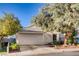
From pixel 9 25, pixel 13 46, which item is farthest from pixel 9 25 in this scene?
pixel 13 46

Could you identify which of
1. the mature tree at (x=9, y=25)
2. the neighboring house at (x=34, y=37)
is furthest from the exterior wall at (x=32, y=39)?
the mature tree at (x=9, y=25)

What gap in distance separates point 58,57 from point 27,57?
57 centimetres

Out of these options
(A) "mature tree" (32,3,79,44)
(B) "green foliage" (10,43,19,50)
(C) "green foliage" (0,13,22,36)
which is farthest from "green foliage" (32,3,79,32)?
(B) "green foliage" (10,43,19,50)

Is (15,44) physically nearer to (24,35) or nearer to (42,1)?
(24,35)

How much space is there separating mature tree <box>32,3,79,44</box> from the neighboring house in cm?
9

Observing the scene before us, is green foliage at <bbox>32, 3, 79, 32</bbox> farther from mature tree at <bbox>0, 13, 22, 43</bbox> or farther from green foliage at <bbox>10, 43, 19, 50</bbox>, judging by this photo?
green foliage at <bbox>10, 43, 19, 50</bbox>

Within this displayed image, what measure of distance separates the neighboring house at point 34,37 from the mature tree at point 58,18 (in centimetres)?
9

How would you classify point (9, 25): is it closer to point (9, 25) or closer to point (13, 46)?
point (9, 25)

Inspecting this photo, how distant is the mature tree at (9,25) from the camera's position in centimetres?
666

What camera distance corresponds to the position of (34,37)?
6727 mm

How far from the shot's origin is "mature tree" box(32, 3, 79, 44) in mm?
6688

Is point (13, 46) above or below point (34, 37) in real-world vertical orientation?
below

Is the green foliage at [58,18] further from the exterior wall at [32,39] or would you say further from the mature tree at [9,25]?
the mature tree at [9,25]

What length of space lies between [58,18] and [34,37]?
56cm
